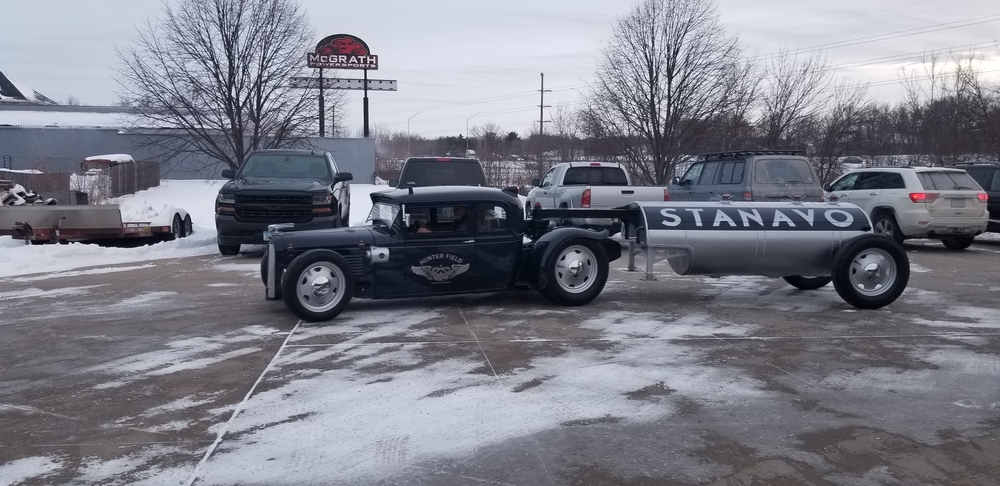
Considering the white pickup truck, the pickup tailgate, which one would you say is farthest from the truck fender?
the pickup tailgate

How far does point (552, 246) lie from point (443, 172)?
7087mm

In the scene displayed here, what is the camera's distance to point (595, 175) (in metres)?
18.7

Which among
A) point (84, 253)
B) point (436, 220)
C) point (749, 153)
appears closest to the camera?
point (436, 220)

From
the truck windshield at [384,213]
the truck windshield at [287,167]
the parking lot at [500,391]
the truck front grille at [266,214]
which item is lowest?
the parking lot at [500,391]

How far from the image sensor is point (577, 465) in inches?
195

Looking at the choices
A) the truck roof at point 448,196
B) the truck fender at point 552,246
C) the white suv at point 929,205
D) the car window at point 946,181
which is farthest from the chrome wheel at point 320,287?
the car window at point 946,181

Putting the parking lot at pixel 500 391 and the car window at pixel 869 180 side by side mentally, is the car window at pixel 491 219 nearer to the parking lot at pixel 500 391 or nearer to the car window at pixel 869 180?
the parking lot at pixel 500 391

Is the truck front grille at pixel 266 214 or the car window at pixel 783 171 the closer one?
the truck front grille at pixel 266 214

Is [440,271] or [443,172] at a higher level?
[443,172]

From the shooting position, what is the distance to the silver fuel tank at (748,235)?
9.86 meters

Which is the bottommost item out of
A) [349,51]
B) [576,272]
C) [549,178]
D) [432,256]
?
[576,272]

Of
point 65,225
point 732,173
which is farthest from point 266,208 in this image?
point 732,173

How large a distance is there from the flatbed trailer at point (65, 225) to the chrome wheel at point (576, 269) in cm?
987

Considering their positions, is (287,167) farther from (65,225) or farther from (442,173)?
(65,225)
